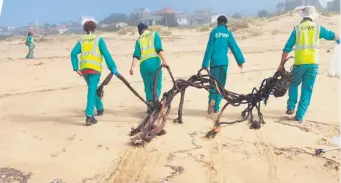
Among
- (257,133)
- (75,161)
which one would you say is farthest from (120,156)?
(257,133)

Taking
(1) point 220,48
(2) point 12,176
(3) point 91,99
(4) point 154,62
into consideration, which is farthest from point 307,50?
(2) point 12,176

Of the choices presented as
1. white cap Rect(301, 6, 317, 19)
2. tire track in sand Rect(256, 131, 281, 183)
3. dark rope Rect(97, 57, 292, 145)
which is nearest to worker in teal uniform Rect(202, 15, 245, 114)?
dark rope Rect(97, 57, 292, 145)

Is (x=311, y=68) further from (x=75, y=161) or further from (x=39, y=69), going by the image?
(x=39, y=69)

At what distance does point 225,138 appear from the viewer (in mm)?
6449

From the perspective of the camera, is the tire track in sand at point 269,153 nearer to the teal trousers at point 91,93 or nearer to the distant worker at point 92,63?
the distant worker at point 92,63

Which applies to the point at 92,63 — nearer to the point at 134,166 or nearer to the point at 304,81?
the point at 134,166

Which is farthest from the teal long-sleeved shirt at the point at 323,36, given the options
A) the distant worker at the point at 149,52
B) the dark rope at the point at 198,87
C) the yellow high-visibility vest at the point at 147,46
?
the yellow high-visibility vest at the point at 147,46

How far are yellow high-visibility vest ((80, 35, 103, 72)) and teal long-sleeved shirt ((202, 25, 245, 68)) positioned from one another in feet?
6.30

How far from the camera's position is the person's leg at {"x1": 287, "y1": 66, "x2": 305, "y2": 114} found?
7.62 m

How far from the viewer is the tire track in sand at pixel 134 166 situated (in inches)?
204

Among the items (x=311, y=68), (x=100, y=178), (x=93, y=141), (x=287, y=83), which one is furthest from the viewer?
(x=311, y=68)

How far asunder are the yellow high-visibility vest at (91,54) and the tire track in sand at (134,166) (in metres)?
1.96

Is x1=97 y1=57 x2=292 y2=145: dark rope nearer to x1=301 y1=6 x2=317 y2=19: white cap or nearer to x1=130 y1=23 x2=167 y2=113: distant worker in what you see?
x1=130 y1=23 x2=167 y2=113: distant worker

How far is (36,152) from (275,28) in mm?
28095
